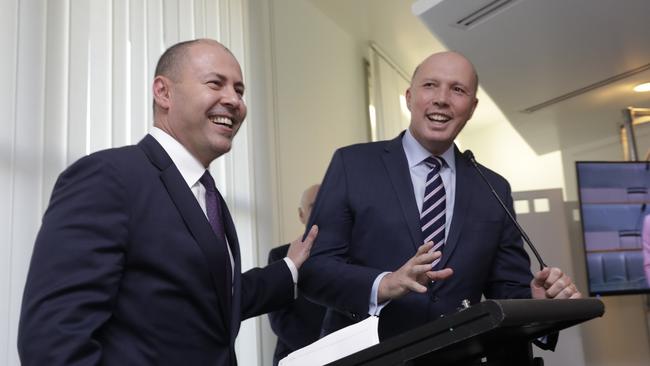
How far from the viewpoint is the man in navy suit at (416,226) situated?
164 cm

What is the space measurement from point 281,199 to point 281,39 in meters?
1.17

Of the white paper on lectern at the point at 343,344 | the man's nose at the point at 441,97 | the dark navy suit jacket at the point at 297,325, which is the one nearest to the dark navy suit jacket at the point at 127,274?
the white paper on lectern at the point at 343,344

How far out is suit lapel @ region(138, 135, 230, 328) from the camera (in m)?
1.31

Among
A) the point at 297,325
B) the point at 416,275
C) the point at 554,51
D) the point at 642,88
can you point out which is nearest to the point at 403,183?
the point at 416,275

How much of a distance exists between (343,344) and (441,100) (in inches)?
41.6

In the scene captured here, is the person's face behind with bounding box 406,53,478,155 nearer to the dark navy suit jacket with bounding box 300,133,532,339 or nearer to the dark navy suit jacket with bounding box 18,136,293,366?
the dark navy suit jacket with bounding box 300,133,532,339

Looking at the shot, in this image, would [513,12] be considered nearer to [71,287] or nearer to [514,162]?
[71,287]

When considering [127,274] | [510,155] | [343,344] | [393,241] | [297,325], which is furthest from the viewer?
[510,155]

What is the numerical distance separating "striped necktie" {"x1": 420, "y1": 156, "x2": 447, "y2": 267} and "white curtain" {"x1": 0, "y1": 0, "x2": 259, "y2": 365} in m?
1.26

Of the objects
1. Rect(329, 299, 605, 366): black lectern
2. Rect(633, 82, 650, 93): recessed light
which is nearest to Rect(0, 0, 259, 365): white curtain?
Rect(329, 299, 605, 366): black lectern

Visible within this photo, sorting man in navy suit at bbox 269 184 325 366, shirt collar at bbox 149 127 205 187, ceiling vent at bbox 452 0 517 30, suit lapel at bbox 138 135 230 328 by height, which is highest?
ceiling vent at bbox 452 0 517 30

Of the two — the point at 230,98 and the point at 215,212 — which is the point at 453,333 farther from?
the point at 230,98

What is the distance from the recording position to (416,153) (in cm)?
190

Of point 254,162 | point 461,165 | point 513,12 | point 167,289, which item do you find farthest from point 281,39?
point 167,289
